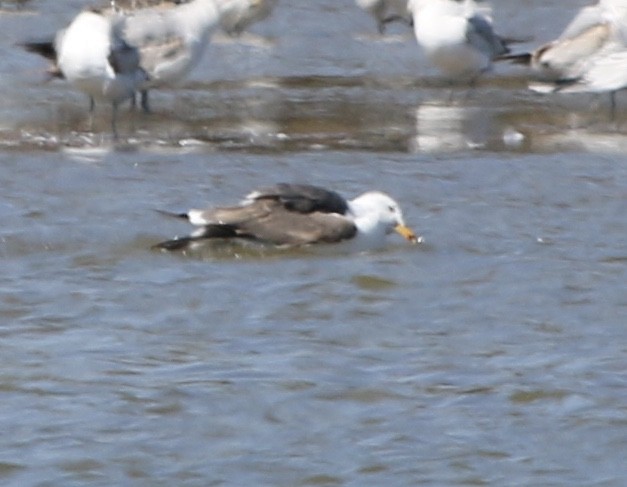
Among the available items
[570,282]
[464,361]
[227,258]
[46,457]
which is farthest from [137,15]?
[46,457]

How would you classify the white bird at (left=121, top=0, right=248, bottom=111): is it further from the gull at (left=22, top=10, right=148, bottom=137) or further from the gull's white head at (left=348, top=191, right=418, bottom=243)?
the gull's white head at (left=348, top=191, right=418, bottom=243)

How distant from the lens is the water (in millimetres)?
5629

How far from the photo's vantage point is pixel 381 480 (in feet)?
17.6

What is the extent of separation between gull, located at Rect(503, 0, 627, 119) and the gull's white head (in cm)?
440

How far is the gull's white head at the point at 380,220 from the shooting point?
844 cm

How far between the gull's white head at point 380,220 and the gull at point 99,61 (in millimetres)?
3501

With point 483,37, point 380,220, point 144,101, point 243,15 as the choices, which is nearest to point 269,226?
point 380,220

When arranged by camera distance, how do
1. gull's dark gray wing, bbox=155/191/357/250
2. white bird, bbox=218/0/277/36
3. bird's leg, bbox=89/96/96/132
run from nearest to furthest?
gull's dark gray wing, bbox=155/191/357/250, bird's leg, bbox=89/96/96/132, white bird, bbox=218/0/277/36

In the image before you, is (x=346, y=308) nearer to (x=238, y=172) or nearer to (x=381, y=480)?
(x=381, y=480)

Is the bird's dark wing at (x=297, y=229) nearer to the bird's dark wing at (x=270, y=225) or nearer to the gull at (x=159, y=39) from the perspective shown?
the bird's dark wing at (x=270, y=225)

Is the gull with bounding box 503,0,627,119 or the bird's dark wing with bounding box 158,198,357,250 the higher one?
the gull with bounding box 503,0,627,119

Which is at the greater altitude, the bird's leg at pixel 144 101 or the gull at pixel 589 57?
the gull at pixel 589 57

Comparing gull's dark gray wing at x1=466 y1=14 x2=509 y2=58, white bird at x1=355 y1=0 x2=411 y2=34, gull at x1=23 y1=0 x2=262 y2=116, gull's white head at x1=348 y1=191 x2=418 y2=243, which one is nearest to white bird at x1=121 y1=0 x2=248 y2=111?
gull at x1=23 y1=0 x2=262 y2=116

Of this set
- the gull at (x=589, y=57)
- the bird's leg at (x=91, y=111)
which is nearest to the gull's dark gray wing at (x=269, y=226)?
the bird's leg at (x=91, y=111)
